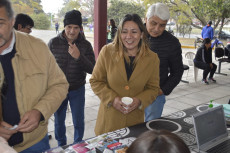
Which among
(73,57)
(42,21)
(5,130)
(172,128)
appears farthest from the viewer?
(42,21)

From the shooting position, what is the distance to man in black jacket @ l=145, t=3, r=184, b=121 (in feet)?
6.67

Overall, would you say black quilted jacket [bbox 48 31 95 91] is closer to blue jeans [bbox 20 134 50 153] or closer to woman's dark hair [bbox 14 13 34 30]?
woman's dark hair [bbox 14 13 34 30]

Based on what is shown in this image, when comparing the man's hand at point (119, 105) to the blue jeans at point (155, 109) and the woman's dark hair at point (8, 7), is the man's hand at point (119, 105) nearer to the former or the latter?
the blue jeans at point (155, 109)

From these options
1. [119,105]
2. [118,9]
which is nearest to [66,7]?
[118,9]

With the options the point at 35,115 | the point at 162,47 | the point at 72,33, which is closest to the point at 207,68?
the point at 162,47

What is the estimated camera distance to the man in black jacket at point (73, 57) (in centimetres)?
226

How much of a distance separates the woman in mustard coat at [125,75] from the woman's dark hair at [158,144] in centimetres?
97

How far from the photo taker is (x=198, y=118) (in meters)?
1.39

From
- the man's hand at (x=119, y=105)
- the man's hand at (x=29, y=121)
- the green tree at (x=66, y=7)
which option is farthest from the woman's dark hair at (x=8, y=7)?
the green tree at (x=66, y=7)

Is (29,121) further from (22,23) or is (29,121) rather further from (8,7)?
(22,23)

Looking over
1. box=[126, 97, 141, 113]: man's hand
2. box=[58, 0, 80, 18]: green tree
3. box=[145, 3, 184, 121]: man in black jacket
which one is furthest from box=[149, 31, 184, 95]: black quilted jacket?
box=[58, 0, 80, 18]: green tree

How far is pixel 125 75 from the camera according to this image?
176cm

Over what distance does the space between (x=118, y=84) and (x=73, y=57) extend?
70 cm

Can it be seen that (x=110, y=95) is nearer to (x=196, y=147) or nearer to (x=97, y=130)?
(x=97, y=130)
